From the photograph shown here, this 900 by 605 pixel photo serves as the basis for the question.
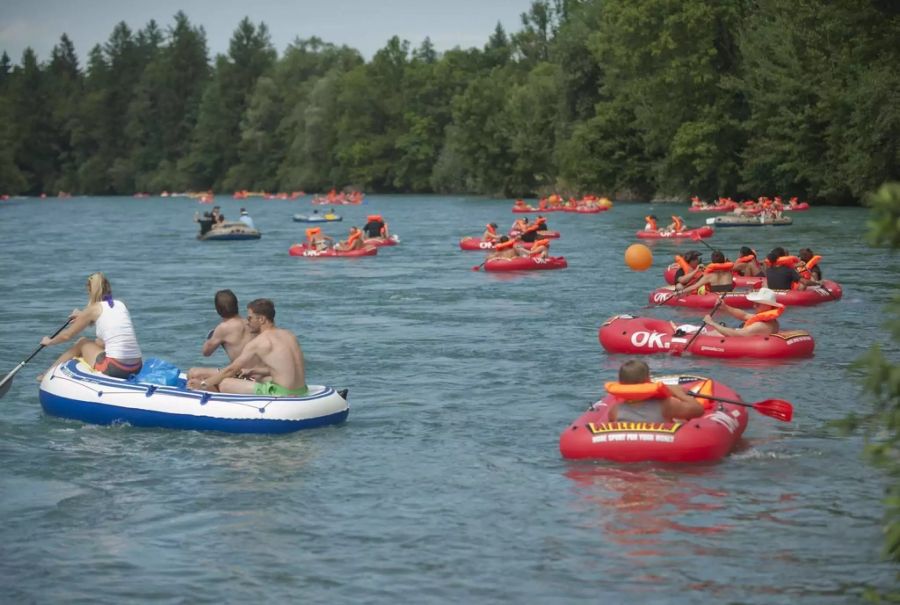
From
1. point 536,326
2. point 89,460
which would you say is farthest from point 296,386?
point 536,326

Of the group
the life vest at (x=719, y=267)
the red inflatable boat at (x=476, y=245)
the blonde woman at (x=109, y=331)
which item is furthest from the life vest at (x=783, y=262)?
the red inflatable boat at (x=476, y=245)

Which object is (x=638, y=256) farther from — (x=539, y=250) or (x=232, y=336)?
(x=232, y=336)

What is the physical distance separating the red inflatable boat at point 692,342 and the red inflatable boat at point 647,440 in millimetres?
5135

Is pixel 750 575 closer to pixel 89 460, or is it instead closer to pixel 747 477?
pixel 747 477

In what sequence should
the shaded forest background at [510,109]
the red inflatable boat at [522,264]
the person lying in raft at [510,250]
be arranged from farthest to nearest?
the shaded forest background at [510,109]
the person lying in raft at [510,250]
the red inflatable boat at [522,264]

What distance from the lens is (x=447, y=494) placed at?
1089cm

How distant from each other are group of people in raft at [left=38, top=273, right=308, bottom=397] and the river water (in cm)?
52

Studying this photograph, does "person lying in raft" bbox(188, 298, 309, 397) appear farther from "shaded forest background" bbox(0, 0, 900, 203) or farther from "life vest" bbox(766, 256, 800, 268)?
"shaded forest background" bbox(0, 0, 900, 203)

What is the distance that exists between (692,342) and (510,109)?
6622cm

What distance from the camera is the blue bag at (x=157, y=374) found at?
1324 centimetres

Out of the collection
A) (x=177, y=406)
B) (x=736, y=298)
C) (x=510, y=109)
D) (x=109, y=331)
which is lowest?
(x=177, y=406)

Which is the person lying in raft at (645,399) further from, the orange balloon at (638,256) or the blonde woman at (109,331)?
the orange balloon at (638,256)

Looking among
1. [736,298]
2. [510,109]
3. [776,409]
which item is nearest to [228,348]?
[776,409]

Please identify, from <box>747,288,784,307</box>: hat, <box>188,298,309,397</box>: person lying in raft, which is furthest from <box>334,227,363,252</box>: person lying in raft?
<box>188,298,309,397</box>: person lying in raft
